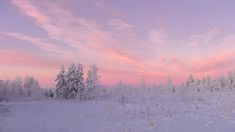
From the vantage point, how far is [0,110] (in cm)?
3089

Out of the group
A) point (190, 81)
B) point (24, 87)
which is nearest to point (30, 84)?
point (24, 87)

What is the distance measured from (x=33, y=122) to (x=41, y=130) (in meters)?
4.15

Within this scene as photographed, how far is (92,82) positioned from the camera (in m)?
72.1

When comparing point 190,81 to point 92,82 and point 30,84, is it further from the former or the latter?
point 92,82

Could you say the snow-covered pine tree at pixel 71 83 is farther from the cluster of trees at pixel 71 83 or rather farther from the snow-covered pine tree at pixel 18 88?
the snow-covered pine tree at pixel 18 88

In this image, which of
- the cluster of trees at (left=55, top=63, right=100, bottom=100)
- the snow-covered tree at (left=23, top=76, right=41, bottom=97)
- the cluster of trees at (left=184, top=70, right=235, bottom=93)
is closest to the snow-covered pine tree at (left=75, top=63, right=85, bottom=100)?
the cluster of trees at (left=55, top=63, right=100, bottom=100)

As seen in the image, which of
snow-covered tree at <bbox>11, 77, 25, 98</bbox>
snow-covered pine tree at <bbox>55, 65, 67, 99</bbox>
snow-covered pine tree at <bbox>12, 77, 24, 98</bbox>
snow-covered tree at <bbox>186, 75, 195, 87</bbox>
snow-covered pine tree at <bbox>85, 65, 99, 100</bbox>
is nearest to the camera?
snow-covered pine tree at <bbox>55, 65, 67, 99</bbox>

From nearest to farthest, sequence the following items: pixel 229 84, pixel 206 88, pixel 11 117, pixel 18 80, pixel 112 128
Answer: pixel 112 128
pixel 11 117
pixel 18 80
pixel 229 84
pixel 206 88

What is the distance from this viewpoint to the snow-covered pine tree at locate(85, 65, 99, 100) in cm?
6959

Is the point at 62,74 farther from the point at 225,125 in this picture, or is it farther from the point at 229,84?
the point at 229,84

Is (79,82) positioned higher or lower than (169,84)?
lower

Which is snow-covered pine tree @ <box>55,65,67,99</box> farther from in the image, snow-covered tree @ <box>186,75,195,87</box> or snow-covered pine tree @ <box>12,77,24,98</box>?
snow-covered tree @ <box>186,75,195,87</box>

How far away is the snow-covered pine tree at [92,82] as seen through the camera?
69.6 m

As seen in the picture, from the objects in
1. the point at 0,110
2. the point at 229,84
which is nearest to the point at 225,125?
the point at 0,110
